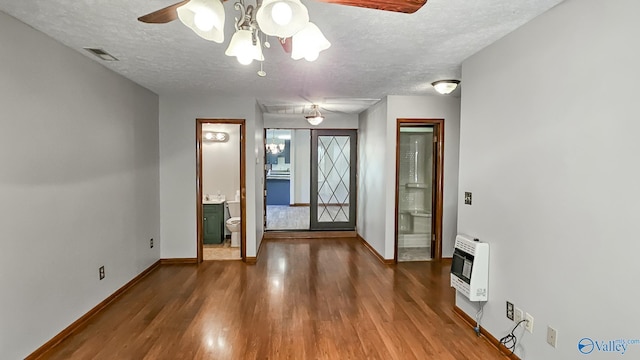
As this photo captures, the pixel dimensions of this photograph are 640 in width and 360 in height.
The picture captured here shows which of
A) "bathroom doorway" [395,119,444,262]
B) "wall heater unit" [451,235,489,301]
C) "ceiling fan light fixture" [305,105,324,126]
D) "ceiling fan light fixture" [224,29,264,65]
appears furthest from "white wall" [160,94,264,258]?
"ceiling fan light fixture" [224,29,264,65]

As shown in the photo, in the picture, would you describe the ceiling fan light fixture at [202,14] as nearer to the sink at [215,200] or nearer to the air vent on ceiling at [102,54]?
the air vent on ceiling at [102,54]

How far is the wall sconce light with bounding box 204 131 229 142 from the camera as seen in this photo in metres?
6.02

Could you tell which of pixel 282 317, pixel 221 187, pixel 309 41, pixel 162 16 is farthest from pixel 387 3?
pixel 221 187

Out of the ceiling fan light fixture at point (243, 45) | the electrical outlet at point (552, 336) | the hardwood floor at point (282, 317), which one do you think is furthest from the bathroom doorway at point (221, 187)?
the electrical outlet at point (552, 336)

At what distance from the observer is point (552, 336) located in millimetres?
2010

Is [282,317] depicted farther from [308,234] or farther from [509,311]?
[308,234]

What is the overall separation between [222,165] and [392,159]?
3263 mm

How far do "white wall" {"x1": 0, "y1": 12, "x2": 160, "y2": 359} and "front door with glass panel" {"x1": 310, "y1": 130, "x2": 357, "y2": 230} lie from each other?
3.51 m

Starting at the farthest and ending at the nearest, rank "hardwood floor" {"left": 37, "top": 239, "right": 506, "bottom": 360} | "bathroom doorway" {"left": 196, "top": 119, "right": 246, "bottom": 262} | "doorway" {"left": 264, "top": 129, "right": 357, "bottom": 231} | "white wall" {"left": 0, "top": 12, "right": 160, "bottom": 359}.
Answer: "doorway" {"left": 264, "top": 129, "right": 357, "bottom": 231} < "bathroom doorway" {"left": 196, "top": 119, "right": 246, "bottom": 262} < "hardwood floor" {"left": 37, "top": 239, "right": 506, "bottom": 360} < "white wall" {"left": 0, "top": 12, "right": 160, "bottom": 359}

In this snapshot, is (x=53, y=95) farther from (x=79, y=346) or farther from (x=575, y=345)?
(x=575, y=345)

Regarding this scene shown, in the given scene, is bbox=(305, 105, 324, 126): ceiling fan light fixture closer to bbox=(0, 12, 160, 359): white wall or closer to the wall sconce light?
the wall sconce light

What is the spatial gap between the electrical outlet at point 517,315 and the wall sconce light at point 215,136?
206 inches

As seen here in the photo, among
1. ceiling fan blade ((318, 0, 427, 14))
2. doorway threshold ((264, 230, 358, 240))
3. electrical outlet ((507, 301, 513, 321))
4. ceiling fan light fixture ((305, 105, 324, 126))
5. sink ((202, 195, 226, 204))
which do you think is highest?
ceiling fan light fixture ((305, 105, 324, 126))

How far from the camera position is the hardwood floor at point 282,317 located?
2.46 metres
